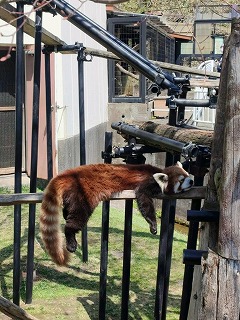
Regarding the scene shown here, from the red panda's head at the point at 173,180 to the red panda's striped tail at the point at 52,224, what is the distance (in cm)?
57

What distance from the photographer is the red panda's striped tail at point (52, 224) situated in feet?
10.1

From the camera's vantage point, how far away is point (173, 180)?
10.1 feet

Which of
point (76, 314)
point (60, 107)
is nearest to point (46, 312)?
point (76, 314)

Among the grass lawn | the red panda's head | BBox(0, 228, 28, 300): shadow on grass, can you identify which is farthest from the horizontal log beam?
BBox(0, 228, 28, 300): shadow on grass

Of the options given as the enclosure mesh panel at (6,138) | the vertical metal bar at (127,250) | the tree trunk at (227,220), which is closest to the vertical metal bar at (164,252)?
the vertical metal bar at (127,250)

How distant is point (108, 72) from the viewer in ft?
43.0

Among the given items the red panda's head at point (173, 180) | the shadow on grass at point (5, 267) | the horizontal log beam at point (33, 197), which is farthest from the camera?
the shadow on grass at point (5, 267)

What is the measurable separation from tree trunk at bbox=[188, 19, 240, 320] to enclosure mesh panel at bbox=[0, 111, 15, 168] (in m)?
6.94

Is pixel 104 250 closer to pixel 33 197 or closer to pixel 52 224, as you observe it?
pixel 52 224

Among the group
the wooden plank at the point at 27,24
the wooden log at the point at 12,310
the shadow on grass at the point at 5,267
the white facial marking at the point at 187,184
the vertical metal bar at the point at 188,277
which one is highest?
the wooden plank at the point at 27,24

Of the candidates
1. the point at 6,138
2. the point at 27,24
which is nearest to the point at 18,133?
the point at 27,24

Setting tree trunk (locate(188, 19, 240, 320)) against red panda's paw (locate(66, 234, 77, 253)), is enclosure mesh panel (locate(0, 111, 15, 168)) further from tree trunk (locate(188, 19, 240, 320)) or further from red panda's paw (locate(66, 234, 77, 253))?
tree trunk (locate(188, 19, 240, 320))

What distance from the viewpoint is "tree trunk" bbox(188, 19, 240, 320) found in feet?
6.73

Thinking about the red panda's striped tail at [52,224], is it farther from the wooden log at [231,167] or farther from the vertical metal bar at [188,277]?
the wooden log at [231,167]
